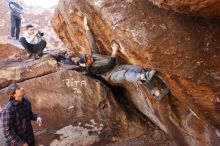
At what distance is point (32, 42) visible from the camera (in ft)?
31.7

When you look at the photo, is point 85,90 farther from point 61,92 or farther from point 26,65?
point 26,65

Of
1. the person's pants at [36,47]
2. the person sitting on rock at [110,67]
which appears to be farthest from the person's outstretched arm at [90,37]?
the person's pants at [36,47]

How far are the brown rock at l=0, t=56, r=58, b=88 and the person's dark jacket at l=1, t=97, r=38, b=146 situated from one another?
3300mm

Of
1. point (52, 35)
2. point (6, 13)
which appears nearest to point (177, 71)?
point (52, 35)

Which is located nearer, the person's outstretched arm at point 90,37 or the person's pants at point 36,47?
the person's outstretched arm at point 90,37

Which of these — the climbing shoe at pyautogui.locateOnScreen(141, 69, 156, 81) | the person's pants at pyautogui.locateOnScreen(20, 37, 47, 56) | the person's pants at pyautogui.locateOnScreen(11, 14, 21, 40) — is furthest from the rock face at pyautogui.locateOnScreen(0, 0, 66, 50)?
the climbing shoe at pyautogui.locateOnScreen(141, 69, 156, 81)

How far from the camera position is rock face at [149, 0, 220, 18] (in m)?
4.08

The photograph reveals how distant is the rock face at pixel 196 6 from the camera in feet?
13.4

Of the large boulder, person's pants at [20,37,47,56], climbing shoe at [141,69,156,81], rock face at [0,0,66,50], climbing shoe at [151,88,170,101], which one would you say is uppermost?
climbing shoe at [141,69,156,81]

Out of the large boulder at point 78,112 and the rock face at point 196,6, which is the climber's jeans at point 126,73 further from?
the rock face at point 196,6

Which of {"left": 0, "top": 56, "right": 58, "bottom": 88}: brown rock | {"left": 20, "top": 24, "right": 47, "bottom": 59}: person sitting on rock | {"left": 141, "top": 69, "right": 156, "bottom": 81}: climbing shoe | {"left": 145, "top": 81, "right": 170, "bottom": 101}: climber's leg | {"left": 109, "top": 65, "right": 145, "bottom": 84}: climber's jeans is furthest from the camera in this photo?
{"left": 20, "top": 24, "right": 47, "bottom": 59}: person sitting on rock

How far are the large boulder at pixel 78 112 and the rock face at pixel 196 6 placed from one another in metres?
4.41

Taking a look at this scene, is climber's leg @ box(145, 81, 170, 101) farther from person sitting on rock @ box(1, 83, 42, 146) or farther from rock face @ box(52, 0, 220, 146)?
person sitting on rock @ box(1, 83, 42, 146)

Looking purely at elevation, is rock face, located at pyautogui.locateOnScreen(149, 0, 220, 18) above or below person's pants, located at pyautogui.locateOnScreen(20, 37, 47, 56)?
above
